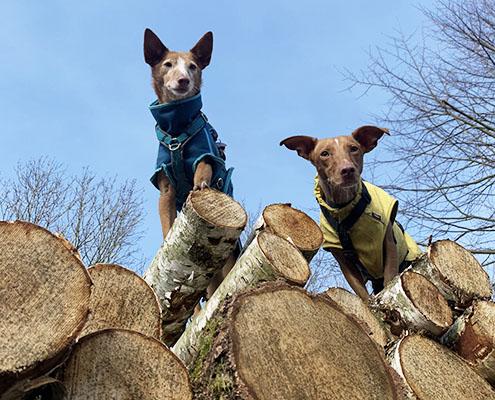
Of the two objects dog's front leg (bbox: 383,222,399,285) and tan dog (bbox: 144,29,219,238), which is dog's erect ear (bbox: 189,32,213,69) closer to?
tan dog (bbox: 144,29,219,238)

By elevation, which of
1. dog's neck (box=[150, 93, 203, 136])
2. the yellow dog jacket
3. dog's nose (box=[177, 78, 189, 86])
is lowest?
the yellow dog jacket

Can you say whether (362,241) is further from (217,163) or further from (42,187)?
(42,187)

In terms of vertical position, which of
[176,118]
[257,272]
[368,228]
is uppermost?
[176,118]

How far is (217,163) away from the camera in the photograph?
4359mm

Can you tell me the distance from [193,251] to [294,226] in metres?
0.60

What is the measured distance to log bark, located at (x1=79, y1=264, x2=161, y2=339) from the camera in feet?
7.80

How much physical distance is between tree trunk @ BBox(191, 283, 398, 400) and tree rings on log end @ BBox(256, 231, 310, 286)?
1.87 ft

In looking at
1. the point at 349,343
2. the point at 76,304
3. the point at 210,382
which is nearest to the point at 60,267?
the point at 76,304

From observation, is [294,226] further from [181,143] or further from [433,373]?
[181,143]

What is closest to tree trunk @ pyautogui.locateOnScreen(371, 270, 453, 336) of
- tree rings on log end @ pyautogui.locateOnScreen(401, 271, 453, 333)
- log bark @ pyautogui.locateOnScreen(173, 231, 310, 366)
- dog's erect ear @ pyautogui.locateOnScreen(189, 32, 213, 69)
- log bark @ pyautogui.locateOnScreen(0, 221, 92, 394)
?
tree rings on log end @ pyautogui.locateOnScreen(401, 271, 453, 333)

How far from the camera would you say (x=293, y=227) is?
3320 mm

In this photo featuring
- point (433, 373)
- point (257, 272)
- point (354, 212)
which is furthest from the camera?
point (354, 212)

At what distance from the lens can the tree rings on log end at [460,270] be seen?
3578 mm

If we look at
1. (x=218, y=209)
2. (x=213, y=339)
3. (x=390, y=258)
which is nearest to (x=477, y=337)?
(x=218, y=209)
